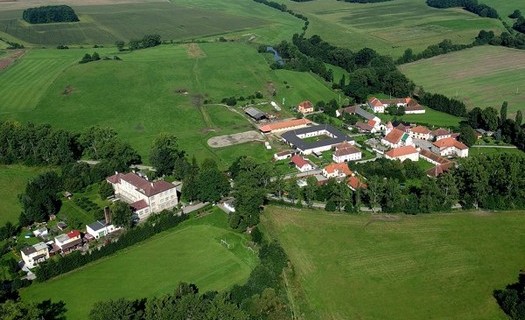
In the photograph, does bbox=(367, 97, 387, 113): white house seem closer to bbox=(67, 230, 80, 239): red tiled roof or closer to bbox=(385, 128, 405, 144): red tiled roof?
bbox=(385, 128, 405, 144): red tiled roof

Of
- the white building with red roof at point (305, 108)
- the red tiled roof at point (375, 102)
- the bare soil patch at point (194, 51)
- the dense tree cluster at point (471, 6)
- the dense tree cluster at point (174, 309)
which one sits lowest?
the white building with red roof at point (305, 108)

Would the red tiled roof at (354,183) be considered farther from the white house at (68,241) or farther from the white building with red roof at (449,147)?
the white house at (68,241)

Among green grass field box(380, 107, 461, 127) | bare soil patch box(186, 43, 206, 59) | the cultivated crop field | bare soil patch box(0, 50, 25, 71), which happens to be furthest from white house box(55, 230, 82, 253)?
the cultivated crop field

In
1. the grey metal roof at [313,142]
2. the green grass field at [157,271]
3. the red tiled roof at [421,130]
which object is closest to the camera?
the green grass field at [157,271]

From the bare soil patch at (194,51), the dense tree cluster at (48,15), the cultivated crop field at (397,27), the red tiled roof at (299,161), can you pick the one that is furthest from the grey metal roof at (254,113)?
the dense tree cluster at (48,15)

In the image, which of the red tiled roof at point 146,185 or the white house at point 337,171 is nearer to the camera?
the red tiled roof at point 146,185

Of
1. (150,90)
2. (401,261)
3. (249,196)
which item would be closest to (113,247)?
(249,196)

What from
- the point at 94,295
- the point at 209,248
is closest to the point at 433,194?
the point at 209,248
